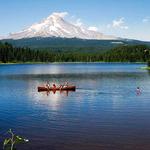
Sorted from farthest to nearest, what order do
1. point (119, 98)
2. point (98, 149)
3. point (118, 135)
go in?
1. point (119, 98)
2. point (118, 135)
3. point (98, 149)

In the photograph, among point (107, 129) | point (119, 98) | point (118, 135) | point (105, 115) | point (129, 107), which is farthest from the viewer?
point (119, 98)

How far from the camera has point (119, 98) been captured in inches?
2916

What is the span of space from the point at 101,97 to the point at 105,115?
961 inches

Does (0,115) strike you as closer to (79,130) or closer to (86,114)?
(86,114)

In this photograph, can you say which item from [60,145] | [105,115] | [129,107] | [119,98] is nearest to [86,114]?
[105,115]

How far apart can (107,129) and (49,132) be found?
6215 mm

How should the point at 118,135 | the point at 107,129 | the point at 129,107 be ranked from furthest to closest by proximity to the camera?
the point at 129,107 → the point at 107,129 → the point at 118,135

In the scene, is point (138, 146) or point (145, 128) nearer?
point (138, 146)

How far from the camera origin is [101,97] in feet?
250

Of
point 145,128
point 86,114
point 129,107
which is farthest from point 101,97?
point 145,128

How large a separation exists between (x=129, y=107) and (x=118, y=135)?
21390mm

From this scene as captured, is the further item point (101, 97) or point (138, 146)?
point (101, 97)

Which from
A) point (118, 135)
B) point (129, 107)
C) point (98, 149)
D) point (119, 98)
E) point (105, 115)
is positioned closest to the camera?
point (98, 149)

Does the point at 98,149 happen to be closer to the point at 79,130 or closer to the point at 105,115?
the point at 79,130
